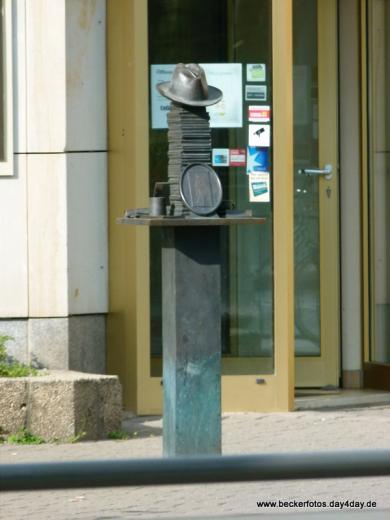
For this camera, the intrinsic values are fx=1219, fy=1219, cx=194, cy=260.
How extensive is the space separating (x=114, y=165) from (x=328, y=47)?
6.14ft

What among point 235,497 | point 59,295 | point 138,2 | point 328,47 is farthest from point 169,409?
point 328,47

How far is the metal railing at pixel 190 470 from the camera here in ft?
6.77

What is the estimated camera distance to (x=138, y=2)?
771 cm

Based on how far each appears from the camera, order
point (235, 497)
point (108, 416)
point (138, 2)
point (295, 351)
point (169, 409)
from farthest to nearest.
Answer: point (295, 351), point (138, 2), point (108, 416), point (169, 409), point (235, 497)

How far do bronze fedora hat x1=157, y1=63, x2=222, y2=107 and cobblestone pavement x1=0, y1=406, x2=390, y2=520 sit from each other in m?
1.78

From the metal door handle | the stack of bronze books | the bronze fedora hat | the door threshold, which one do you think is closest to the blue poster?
the metal door handle

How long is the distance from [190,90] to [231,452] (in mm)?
2034

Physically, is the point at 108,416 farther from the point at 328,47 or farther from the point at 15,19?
the point at 328,47

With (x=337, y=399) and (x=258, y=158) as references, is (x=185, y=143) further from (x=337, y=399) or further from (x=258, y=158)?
(x=337, y=399)

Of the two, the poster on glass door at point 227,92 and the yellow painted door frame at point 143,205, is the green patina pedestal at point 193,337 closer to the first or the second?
the yellow painted door frame at point 143,205

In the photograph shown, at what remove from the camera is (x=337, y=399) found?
8.31m

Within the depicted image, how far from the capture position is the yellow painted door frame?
7738 mm

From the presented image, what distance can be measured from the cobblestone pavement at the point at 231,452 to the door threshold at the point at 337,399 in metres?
0.16

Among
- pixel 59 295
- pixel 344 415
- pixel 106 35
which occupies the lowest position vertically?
pixel 344 415
